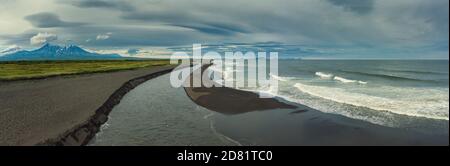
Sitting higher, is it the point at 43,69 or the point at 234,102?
the point at 43,69

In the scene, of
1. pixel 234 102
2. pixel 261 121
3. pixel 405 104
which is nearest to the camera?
pixel 261 121

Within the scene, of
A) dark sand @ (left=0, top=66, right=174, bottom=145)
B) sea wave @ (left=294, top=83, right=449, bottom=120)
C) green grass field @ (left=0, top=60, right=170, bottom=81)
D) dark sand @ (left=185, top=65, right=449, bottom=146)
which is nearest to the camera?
dark sand @ (left=0, top=66, right=174, bottom=145)

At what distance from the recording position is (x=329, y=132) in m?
16.8

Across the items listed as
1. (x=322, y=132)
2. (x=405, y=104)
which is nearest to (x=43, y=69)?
(x=405, y=104)

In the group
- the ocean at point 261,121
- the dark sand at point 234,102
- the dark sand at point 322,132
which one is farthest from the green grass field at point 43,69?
the dark sand at point 322,132

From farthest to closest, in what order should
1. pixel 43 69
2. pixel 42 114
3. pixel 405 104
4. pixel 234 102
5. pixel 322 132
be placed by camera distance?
pixel 43 69, pixel 234 102, pixel 405 104, pixel 42 114, pixel 322 132

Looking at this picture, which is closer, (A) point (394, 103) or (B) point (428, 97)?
(A) point (394, 103)

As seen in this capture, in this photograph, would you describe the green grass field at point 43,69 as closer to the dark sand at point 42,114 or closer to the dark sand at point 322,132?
the dark sand at point 42,114

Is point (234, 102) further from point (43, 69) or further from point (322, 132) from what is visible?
point (43, 69)

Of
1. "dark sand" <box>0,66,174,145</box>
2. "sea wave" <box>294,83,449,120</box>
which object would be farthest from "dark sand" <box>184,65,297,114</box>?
"dark sand" <box>0,66,174,145</box>

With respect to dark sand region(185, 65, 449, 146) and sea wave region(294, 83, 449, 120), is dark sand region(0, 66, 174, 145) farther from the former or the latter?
sea wave region(294, 83, 449, 120)
